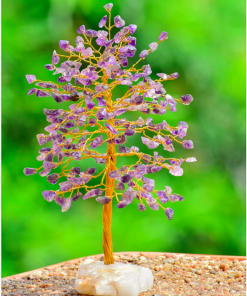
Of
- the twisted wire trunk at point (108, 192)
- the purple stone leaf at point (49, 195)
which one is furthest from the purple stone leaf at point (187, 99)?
the purple stone leaf at point (49, 195)

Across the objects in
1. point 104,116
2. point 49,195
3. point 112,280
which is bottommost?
point 112,280

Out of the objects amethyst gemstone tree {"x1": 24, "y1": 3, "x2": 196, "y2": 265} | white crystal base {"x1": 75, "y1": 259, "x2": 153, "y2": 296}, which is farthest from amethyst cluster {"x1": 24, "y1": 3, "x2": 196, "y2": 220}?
white crystal base {"x1": 75, "y1": 259, "x2": 153, "y2": 296}

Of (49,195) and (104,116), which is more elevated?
(104,116)


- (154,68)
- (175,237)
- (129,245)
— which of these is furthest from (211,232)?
(154,68)

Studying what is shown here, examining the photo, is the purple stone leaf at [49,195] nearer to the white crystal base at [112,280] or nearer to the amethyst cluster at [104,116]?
the amethyst cluster at [104,116]

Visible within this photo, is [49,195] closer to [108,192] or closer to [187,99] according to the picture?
[108,192]

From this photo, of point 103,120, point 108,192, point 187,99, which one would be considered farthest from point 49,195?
point 187,99

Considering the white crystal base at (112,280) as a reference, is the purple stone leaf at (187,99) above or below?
above

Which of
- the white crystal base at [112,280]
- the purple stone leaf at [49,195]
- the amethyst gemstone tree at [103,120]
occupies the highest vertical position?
the amethyst gemstone tree at [103,120]
